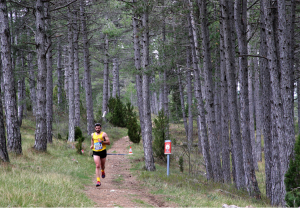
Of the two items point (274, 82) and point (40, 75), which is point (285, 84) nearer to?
point (274, 82)

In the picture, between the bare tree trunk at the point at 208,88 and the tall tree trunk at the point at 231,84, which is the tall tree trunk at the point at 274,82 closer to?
the tall tree trunk at the point at 231,84

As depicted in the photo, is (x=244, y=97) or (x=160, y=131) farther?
(x=160, y=131)

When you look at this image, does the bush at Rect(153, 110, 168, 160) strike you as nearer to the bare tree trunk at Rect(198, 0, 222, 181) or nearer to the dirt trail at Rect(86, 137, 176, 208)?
the dirt trail at Rect(86, 137, 176, 208)

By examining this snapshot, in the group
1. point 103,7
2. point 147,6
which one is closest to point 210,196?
point 147,6

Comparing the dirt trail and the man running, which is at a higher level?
the man running

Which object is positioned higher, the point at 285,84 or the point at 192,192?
the point at 285,84

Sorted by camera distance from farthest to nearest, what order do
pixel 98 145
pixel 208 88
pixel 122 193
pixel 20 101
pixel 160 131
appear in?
1. pixel 20 101
2. pixel 160 131
3. pixel 208 88
4. pixel 98 145
5. pixel 122 193

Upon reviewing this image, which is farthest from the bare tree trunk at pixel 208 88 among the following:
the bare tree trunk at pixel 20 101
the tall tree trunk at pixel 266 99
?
the bare tree trunk at pixel 20 101

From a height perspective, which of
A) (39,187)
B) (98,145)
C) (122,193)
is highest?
(98,145)

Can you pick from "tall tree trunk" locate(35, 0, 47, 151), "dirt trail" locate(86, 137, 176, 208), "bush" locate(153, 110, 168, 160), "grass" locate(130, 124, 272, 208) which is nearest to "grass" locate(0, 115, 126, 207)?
"dirt trail" locate(86, 137, 176, 208)

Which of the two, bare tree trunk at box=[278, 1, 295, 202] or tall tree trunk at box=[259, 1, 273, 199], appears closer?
bare tree trunk at box=[278, 1, 295, 202]

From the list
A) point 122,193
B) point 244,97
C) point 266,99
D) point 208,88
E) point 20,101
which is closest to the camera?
point 122,193

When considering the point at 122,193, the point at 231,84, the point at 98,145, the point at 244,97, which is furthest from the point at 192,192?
the point at 231,84

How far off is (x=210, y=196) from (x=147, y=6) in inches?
269
